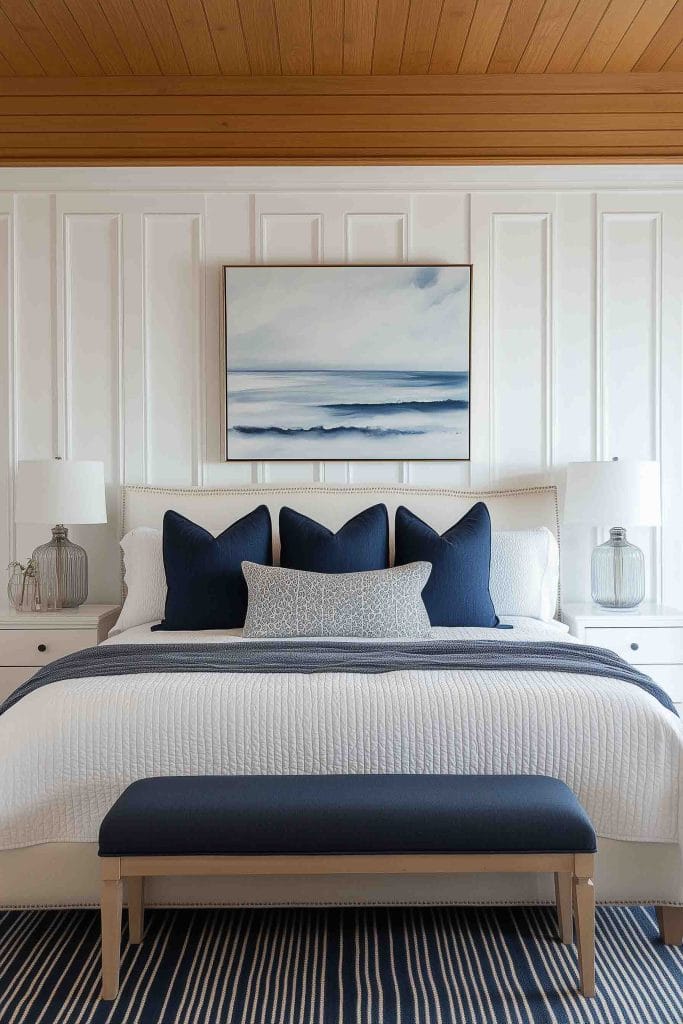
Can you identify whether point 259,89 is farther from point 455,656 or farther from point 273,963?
point 273,963

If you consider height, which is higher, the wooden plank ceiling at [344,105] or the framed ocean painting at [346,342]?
the wooden plank ceiling at [344,105]

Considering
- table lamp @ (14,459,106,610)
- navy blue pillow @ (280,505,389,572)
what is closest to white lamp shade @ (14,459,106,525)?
table lamp @ (14,459,106,610)

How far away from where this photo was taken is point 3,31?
3559 millimetres

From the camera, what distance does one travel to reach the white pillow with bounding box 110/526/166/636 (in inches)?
143

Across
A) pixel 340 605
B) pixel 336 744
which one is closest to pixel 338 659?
pixel 336 744

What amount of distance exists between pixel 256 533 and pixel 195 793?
5.66 ft

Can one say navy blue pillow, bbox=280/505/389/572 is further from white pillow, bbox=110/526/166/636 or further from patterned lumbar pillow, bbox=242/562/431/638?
white pillow, bbox=110/526/166/636

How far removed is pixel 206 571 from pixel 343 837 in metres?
A: 1.70

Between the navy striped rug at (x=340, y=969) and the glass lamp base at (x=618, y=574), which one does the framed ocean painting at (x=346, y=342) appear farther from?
the navy striped rug at (x=340, y=969)

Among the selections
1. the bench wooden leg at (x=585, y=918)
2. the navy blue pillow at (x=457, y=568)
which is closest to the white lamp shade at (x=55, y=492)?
the navy blue pillow at (x=457, y=568)

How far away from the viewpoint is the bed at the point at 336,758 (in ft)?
7.33

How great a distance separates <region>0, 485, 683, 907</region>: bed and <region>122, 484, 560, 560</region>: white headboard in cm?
169

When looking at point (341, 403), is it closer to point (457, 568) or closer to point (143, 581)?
point (457, 568)

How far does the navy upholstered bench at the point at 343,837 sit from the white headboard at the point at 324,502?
2051 millimetres
